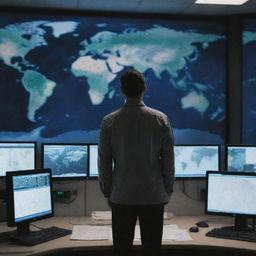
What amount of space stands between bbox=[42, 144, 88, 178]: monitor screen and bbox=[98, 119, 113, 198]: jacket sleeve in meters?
0.76

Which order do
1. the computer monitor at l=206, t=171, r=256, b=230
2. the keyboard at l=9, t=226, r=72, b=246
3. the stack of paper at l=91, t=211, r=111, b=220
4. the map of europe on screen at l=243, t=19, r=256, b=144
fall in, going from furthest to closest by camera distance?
1. the map of europe on screen at l=243, t=19, r=256, b=144
2. the stack of paper at l=91, t=211, r=111, b=220
3. the computer monitor at l=206, t=171, r=256, b=230
4. the keyboard at l=9, t=226, r=72, b=246

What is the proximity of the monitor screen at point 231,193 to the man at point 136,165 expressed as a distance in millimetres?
689

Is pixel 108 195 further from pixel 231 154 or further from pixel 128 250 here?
pixel 231 154

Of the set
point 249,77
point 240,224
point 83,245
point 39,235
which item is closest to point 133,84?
point 83,245

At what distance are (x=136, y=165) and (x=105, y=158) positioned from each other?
194mm

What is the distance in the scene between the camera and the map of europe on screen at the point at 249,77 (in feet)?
14.8

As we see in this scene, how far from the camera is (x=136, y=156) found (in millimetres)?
2154

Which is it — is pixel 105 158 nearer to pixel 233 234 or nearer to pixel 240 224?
pixel 233 234

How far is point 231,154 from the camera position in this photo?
3.12 m

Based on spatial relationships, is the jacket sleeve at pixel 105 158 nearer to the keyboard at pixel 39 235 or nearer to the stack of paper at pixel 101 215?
the keyboard at pixel 39 235

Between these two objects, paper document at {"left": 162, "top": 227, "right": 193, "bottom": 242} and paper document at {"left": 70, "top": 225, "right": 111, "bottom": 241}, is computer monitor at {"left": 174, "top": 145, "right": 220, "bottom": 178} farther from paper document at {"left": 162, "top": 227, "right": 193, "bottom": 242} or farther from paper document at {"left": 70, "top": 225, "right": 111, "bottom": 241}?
paper document at {"left": 70, "top": 225, "right": 111, "bottom": 241}

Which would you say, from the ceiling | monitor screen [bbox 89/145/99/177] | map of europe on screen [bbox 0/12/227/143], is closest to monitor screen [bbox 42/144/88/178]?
monitor screen [bbox 89/145/99/177]

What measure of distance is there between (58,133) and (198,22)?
1863mm

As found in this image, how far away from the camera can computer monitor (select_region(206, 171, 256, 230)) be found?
8.92 ft
